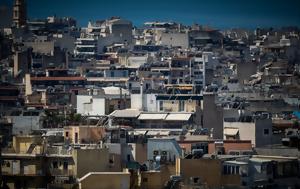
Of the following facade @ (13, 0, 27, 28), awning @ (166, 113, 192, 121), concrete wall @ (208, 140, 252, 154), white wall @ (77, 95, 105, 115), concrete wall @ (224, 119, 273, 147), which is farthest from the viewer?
facade @ (13, 0, 27, 28)

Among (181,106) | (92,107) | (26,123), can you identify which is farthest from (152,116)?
(92,107)

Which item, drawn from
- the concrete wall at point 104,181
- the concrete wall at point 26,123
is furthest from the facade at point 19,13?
the concrete wall at point 104,181

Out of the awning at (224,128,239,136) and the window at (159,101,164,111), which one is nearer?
the awning at (224,128,239,136)

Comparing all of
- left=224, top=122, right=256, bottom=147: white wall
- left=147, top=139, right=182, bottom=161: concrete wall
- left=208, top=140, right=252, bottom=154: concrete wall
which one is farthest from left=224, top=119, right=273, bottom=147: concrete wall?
left=147, top=139, right=182, bottom=161: concrete wall

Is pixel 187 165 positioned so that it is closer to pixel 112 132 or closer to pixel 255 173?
pixel 255 173

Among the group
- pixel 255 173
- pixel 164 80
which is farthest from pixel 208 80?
pixel 255 173

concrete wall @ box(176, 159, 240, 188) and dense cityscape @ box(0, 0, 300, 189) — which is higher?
dense cityscape @ box(0, 0, 300, 189)

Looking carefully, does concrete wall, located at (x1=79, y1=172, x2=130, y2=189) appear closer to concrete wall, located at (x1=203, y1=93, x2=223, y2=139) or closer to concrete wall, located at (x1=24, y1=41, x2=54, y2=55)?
concrete wall, located at (x1=203, y1=93, x2=223, y2=139)
